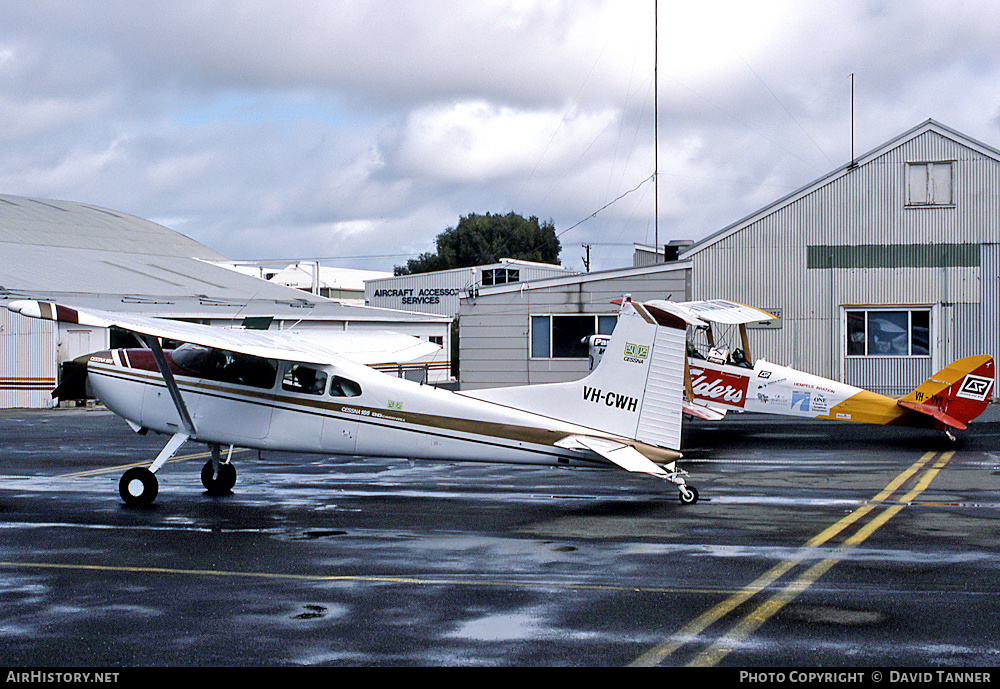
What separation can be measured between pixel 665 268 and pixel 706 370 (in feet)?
27.7

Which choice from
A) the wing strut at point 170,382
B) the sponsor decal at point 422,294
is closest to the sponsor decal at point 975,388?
the wing strut at point 170,382

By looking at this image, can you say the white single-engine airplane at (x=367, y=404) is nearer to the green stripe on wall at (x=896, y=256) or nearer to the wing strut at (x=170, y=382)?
the wing strut at (x=170, y=382)

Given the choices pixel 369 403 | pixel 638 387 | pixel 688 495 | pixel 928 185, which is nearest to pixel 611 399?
pixel 638 387

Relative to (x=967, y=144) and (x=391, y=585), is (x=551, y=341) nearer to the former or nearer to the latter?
(x=967, y=144)

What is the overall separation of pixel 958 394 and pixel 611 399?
9679mm

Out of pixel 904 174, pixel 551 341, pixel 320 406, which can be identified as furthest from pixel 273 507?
pixel 904 174

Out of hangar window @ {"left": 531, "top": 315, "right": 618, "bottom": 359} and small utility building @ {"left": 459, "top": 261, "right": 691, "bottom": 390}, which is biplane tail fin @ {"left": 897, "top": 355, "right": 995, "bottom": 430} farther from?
hangar window @ {"left": 531, "top": 315, "right": 618, "bottom": 359}

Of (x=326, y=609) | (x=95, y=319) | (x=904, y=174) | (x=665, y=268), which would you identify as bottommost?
(x=326, y=609)

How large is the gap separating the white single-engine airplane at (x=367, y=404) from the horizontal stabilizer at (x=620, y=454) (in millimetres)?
16

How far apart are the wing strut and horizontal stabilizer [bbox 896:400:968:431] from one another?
13.0m

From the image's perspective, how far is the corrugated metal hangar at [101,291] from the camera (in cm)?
3097

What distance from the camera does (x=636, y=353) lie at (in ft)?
37.4

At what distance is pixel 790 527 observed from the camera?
34.1 ft

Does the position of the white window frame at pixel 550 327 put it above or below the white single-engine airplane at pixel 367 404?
above
